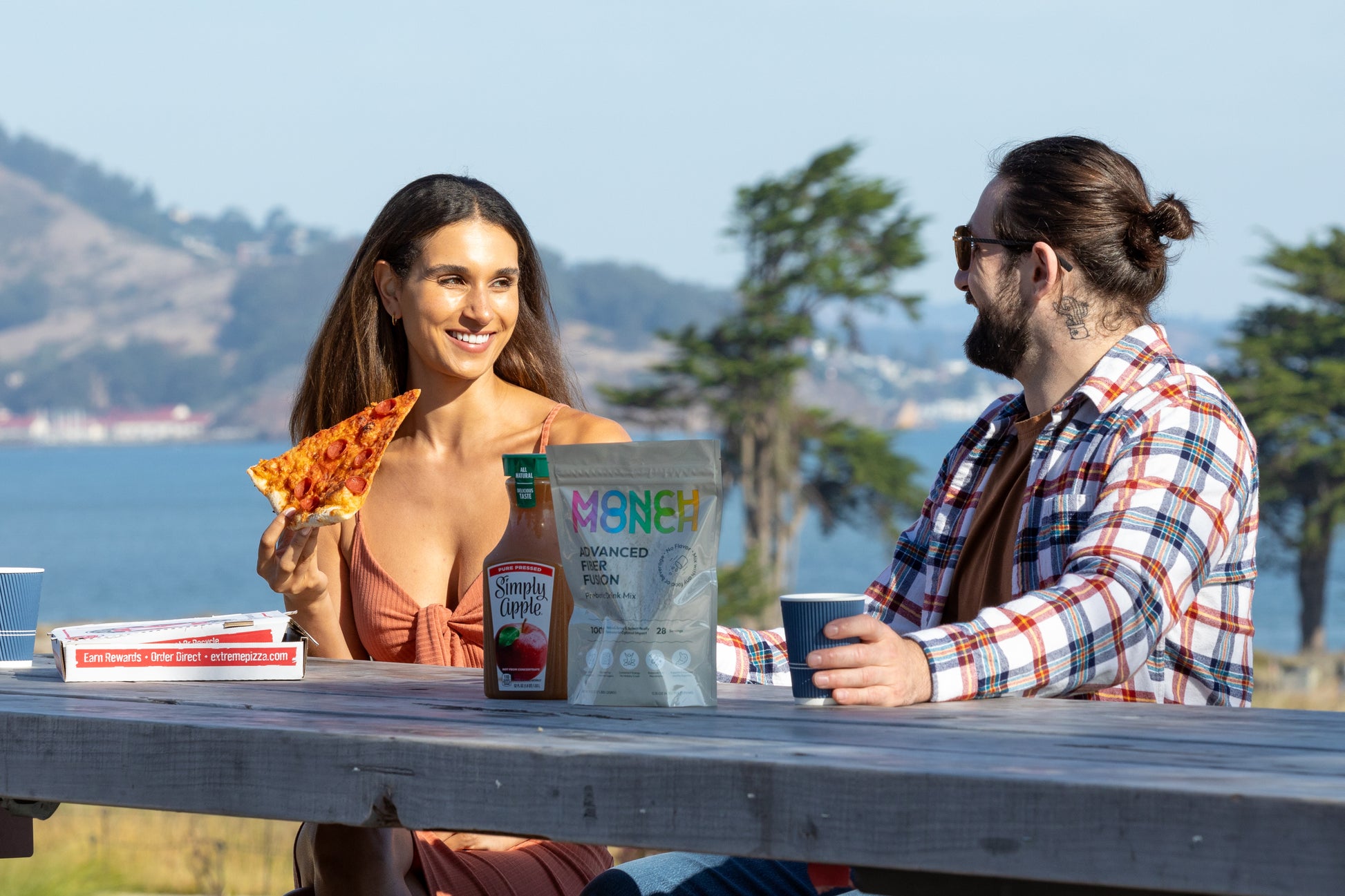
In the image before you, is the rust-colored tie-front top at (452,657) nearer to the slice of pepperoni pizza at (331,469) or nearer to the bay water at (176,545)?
the slice of pepperoni pizza at (331,469)

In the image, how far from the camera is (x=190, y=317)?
474 feet

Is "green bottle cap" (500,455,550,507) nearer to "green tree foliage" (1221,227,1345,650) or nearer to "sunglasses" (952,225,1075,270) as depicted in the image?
"sunglasses" (952,225,1075,270)

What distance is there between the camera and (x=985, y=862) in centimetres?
129

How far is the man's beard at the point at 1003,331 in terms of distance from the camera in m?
2.58

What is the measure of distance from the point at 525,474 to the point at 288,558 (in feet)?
2.35

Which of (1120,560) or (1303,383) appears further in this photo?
(1303,383)

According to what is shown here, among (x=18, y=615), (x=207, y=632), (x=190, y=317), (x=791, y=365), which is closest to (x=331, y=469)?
(x=207, y=632)

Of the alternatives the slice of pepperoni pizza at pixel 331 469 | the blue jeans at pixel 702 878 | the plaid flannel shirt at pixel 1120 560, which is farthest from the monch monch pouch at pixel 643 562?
the slice of pepperoni pizza at pixel 331 469

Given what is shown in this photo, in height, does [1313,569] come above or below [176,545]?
below

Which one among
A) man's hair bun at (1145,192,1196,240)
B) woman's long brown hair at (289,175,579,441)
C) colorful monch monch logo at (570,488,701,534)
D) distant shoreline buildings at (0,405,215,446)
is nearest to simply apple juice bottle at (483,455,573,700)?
colorful monch monch logo at (570,488,701,534)

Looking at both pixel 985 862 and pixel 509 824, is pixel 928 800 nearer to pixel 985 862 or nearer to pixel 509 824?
pixel 985 862

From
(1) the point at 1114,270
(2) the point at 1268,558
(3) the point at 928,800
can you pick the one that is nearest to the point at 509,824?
(3) the point at 928,800

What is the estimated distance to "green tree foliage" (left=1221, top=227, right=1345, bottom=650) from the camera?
2952cm

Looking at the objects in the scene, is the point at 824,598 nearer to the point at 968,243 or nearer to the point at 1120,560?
the point at 1120,560
